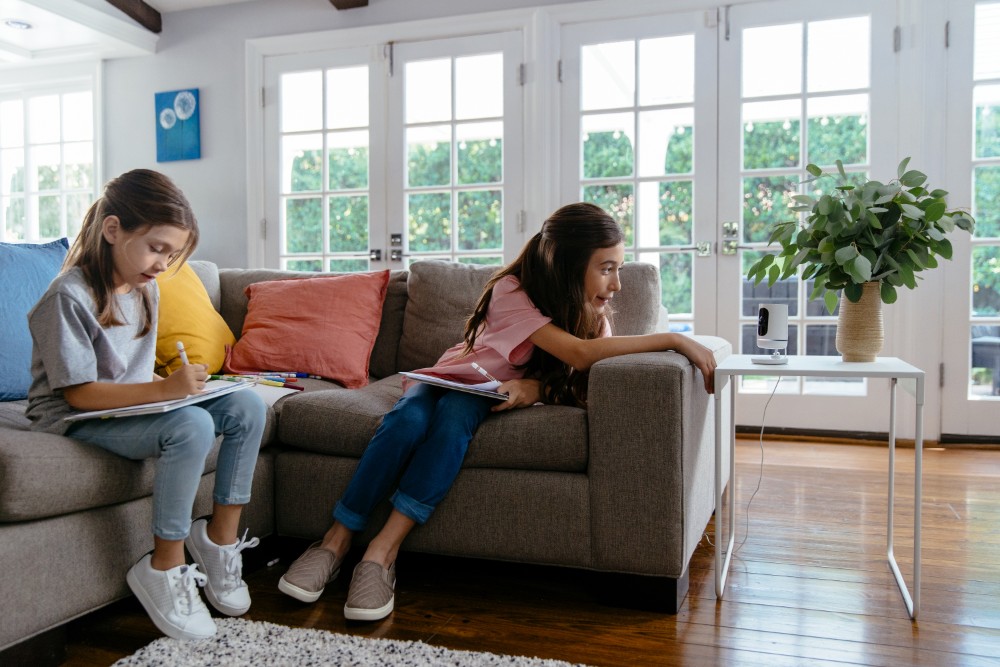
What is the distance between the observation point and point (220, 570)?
1.63m

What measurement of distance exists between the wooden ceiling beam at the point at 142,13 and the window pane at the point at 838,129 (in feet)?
11.2

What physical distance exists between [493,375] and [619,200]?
209cm

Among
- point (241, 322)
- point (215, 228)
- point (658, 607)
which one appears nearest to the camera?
point (658, 607)

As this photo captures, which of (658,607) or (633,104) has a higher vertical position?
(633,104)

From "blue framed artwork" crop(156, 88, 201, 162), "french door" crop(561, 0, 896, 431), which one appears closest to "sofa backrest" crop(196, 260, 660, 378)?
"french door" crop(561, 0, 896, 431)

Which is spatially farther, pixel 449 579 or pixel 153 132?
pixel 153 132

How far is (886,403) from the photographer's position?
3.50 meters

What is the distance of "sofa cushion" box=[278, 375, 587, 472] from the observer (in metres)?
1.72

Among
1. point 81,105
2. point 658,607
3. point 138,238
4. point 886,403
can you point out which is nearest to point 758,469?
point 886,403

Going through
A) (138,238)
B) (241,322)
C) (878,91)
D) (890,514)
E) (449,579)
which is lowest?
(449,579)

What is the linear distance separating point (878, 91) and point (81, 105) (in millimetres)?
4197

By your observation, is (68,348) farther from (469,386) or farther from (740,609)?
(740,609)

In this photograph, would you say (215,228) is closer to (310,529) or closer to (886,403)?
(310,529)

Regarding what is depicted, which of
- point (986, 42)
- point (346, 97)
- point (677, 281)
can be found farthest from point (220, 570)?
point (986, 42)
